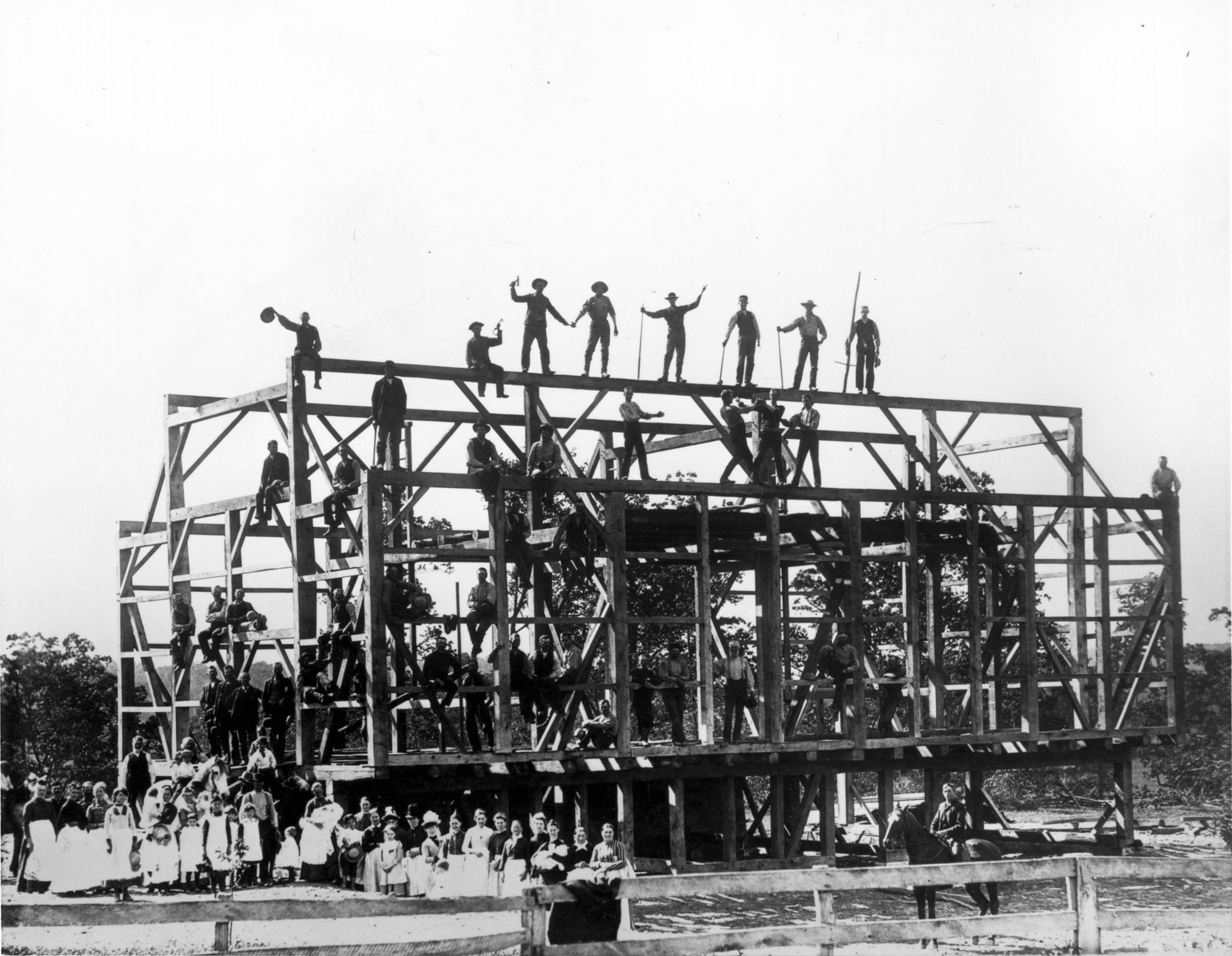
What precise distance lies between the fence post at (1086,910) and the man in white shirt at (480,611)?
9.32 meters

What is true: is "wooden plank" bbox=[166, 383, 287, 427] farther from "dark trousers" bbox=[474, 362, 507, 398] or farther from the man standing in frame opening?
the man standing in frame opening

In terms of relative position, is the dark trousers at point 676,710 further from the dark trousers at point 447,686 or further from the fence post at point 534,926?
the fence post at point 534,926

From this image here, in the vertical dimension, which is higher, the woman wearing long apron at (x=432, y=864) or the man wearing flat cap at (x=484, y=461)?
the man wearing flat cap at (x=484, y=461)

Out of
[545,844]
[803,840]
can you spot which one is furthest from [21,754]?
[545,844]

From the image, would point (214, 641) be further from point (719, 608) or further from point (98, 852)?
point (719, 608)

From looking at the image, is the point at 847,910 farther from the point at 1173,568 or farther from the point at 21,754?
→ the point at 21,754

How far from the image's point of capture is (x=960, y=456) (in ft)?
96.3

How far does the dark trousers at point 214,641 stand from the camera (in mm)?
24219

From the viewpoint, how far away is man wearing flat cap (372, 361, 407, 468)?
23297 mm

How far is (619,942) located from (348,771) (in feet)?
29.8

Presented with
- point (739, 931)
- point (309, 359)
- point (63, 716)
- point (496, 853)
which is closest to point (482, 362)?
point (309, 359)

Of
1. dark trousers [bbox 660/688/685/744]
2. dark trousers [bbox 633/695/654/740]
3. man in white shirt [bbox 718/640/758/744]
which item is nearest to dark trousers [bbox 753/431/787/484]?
man in white shirt [bbox 718/640/758/744]

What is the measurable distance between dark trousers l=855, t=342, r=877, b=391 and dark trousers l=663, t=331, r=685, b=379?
3434mm

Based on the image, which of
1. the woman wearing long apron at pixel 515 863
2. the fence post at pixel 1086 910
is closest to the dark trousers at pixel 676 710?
the woman wearing long apron at pixel 515 863
